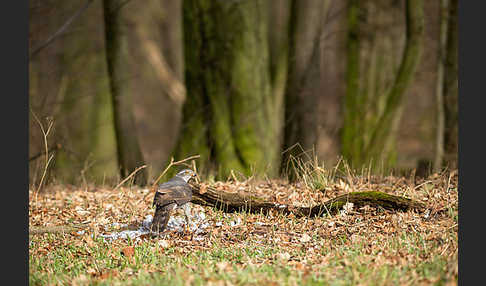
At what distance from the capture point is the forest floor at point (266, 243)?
5098 mm

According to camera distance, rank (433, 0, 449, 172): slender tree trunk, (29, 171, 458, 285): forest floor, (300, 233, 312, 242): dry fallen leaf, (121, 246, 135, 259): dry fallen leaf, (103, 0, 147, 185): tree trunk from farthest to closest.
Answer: (433, 0, 449, 172): slender tree trunk, (103, 0, 147, 185): tree trunk, (300, 233, 312, 242): dry fallen leaf, (121, 246, 135, 259): dry fallen leaf, (29, 171, 458, 285): forest floor

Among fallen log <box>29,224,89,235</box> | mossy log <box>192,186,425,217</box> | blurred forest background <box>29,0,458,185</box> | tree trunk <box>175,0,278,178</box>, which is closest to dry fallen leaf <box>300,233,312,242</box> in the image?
mossy log <box>192,186,425,217</box>

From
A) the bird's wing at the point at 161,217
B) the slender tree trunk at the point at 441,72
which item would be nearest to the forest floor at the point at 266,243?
the bird's wing at the point at 161,217

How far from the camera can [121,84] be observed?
11.0 meters

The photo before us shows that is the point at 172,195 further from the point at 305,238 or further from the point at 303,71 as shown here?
the point at 303,71

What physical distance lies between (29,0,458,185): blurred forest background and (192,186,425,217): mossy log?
1096 mm

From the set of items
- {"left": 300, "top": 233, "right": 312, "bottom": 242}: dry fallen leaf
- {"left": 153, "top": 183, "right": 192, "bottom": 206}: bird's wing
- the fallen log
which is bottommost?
the fallen log

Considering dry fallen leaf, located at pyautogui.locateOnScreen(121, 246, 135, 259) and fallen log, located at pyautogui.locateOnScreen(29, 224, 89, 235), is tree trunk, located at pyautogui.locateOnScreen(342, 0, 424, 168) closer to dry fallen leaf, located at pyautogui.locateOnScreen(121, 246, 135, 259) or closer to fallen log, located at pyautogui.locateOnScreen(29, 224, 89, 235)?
dry fallen leaf, located at pyautogui.locateOnScreen(121, 246, 135, 259)

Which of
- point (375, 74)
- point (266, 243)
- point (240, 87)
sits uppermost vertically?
point (240, 87)

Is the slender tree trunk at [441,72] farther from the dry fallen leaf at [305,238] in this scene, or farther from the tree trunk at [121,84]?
the dry fallen leaf at [305,238]

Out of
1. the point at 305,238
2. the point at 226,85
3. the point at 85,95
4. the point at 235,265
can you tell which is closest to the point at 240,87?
the point at 226,85

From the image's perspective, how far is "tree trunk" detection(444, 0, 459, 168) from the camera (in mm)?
12156

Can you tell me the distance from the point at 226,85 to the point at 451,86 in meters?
5.03

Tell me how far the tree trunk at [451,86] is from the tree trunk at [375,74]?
0.77m
